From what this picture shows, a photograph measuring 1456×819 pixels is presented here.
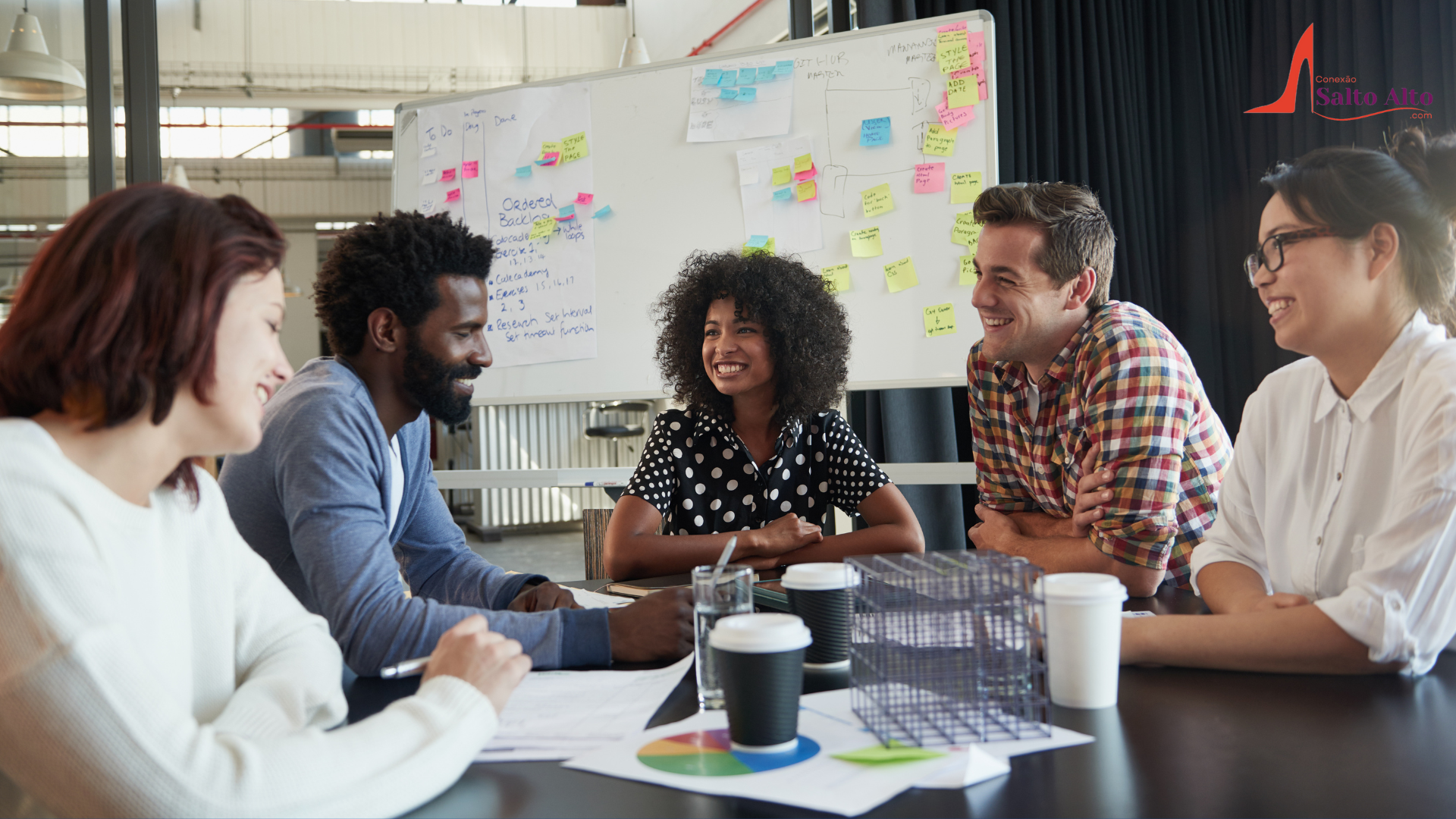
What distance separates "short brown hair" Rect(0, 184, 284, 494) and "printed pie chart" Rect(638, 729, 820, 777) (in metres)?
0.49

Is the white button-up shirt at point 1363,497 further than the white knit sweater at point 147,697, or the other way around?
the white button-up shirt at point 1363,497

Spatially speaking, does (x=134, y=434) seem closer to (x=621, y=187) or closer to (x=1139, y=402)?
(x=1139, y=402)

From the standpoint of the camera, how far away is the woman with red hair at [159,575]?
66 centimetres

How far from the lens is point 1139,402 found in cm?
169

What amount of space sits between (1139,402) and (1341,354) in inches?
17.0

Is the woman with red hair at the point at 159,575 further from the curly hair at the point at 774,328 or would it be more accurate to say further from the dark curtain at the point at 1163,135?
the dark curtain at the point at 1163,135

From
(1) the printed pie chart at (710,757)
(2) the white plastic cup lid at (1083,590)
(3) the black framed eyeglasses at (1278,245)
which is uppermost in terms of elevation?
(3) the black framed eyeglasses at (1278,245)

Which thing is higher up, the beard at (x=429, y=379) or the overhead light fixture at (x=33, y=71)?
the overhead light fixture at (x=33, y=71)

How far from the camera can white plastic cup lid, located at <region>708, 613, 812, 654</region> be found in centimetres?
79

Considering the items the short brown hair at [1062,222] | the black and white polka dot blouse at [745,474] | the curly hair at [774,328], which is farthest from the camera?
the curly hair at [774,328]

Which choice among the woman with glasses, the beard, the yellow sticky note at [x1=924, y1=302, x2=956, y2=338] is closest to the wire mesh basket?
the woman with glasses

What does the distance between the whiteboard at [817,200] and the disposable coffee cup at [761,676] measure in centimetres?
215

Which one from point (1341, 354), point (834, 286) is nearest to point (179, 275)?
point (1341, 354)

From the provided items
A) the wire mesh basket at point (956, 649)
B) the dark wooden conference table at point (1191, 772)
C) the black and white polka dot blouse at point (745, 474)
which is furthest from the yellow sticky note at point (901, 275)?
the wire mesh basket at point (956, 649)
